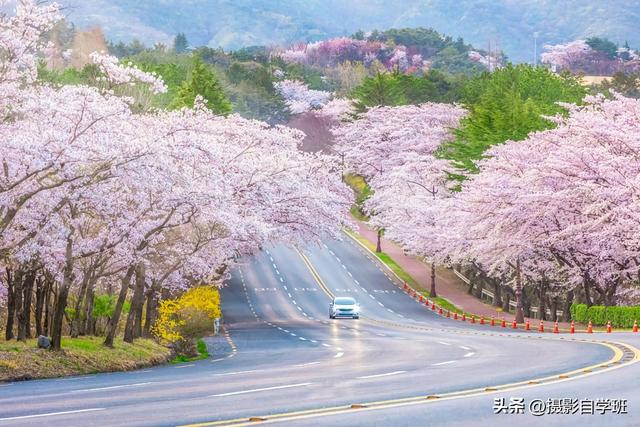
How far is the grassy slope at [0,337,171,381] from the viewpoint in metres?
27.7

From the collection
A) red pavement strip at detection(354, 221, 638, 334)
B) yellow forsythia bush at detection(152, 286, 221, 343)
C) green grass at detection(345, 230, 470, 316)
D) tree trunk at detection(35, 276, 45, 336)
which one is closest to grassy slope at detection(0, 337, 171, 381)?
tree trunk at detection(35, 276, 45, 336)

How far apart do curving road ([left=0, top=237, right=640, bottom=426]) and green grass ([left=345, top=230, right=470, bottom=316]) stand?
29.5m

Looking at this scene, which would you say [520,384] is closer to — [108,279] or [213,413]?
[213,413]

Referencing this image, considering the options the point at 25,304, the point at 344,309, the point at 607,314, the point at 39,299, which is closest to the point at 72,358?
the point at 25,304

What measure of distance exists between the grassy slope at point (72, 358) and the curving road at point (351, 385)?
1.38 meters

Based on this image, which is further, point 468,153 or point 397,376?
point 468,153

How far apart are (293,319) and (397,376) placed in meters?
46.9

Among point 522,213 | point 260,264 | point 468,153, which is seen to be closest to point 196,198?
point 522,213

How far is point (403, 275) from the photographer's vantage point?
303 ft

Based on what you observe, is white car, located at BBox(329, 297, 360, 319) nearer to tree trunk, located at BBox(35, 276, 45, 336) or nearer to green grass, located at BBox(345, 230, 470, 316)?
green grass, located at BBox(345, 230, 470, 316)

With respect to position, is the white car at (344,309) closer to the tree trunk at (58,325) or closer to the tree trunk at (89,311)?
the tree trunk at (89,311)

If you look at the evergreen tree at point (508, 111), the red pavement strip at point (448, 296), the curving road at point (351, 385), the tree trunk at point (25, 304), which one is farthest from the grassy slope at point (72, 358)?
the evergreen tree at point (508, 111)

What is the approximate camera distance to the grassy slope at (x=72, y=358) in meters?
27.7

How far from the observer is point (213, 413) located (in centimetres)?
1641
